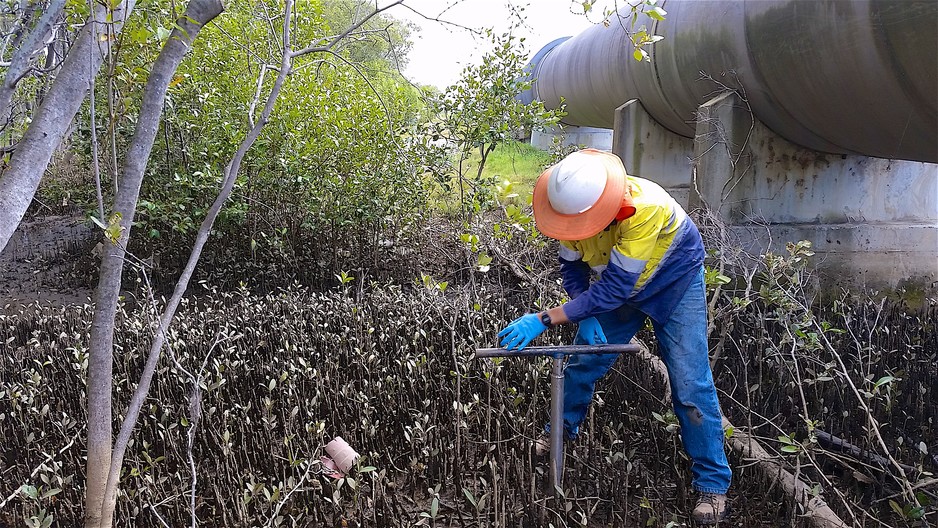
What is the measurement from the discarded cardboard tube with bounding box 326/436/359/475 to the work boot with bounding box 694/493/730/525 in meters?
1.23

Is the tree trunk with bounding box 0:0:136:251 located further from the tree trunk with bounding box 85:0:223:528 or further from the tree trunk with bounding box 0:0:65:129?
the tree trunk with bounding box 0:0:65:129

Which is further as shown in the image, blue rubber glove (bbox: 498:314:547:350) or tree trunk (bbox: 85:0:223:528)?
blue rubber glove (bbox: 498:314:547:350)

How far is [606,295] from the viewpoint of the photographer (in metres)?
2.23

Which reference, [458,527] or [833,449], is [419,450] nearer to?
[458,527]

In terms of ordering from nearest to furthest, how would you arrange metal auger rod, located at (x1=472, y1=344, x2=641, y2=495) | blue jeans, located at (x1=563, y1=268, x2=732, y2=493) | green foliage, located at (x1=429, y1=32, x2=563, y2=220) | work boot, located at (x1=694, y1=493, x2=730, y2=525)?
1. metal auger rod, located at (x1=472, y1=344, x2=641, y2=495)
2. work boot, located at (x1=694, y1=493, x2=730, y2=525)
3. blue jeans, located at (x1=563, y1=268, x2=732, y2=493)
4. green foliage, located at (x1=429, y1=32, x2=563, y2=220)

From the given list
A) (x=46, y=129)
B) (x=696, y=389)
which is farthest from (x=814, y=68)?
(x=46, y=129)

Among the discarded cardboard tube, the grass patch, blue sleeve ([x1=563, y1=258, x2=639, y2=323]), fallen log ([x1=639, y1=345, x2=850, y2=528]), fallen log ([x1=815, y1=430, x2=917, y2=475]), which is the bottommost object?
the discarded cardboard tube

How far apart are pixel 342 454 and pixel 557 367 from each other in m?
0.95

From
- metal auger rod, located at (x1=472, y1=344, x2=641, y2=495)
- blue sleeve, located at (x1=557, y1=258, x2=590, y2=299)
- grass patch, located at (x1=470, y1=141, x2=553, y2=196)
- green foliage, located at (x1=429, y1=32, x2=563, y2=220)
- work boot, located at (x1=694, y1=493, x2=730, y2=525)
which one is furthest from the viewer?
grass patch, located at (x1=470, y1=141, x2=553, y2=196)

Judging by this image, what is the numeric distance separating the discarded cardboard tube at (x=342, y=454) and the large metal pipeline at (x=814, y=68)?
2.86 metres

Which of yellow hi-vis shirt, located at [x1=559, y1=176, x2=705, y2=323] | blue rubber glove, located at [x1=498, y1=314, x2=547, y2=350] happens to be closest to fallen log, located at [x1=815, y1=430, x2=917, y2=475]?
yellow hi-vis shirt, located at [x1=559, y1=176, x2=705, y2=323]

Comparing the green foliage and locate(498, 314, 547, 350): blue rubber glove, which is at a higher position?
the green foliage

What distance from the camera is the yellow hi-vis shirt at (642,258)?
2223 mm

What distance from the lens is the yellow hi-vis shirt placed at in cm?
222
